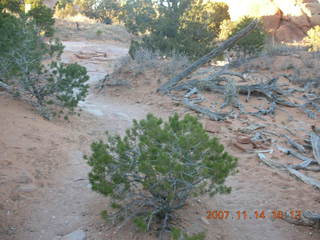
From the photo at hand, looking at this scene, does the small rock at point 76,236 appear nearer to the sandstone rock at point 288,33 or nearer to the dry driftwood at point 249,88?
the dry driftwood at point 249,88

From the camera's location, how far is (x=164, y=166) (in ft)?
8.77

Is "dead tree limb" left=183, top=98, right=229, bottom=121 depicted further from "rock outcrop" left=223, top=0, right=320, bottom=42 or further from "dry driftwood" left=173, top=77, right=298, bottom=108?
"rock outcrop" left=223, top=0, right=320, bottom=42

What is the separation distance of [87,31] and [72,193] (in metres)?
24.8

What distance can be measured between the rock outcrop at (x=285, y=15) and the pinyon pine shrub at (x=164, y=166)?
20.9 m

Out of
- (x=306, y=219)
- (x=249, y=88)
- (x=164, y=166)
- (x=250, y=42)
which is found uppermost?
(x=250, y=42)

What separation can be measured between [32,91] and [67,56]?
10527 millimetres

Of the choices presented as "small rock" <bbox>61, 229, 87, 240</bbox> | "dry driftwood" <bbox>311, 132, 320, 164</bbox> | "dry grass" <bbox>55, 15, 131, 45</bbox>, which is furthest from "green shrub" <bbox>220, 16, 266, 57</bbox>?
"dry grass" <bbox>55, 15, 131, 45</bbox>

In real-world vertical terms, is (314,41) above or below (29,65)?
above

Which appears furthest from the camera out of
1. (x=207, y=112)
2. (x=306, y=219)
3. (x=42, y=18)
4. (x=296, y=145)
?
(x=42, y=18)

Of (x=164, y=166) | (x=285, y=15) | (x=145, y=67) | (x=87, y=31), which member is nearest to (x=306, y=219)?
(x=164, y=166)

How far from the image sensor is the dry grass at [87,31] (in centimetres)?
2453

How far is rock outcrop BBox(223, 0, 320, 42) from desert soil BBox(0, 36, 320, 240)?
18.0m

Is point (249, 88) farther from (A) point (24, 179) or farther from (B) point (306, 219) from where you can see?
(A) point (24, 179)

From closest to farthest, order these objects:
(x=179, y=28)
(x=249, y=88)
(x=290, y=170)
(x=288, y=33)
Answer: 1. (x=290, y=170)
2. (x=249, y=88)
3. (x=179, y=28)
4. (x=288, y=33)
